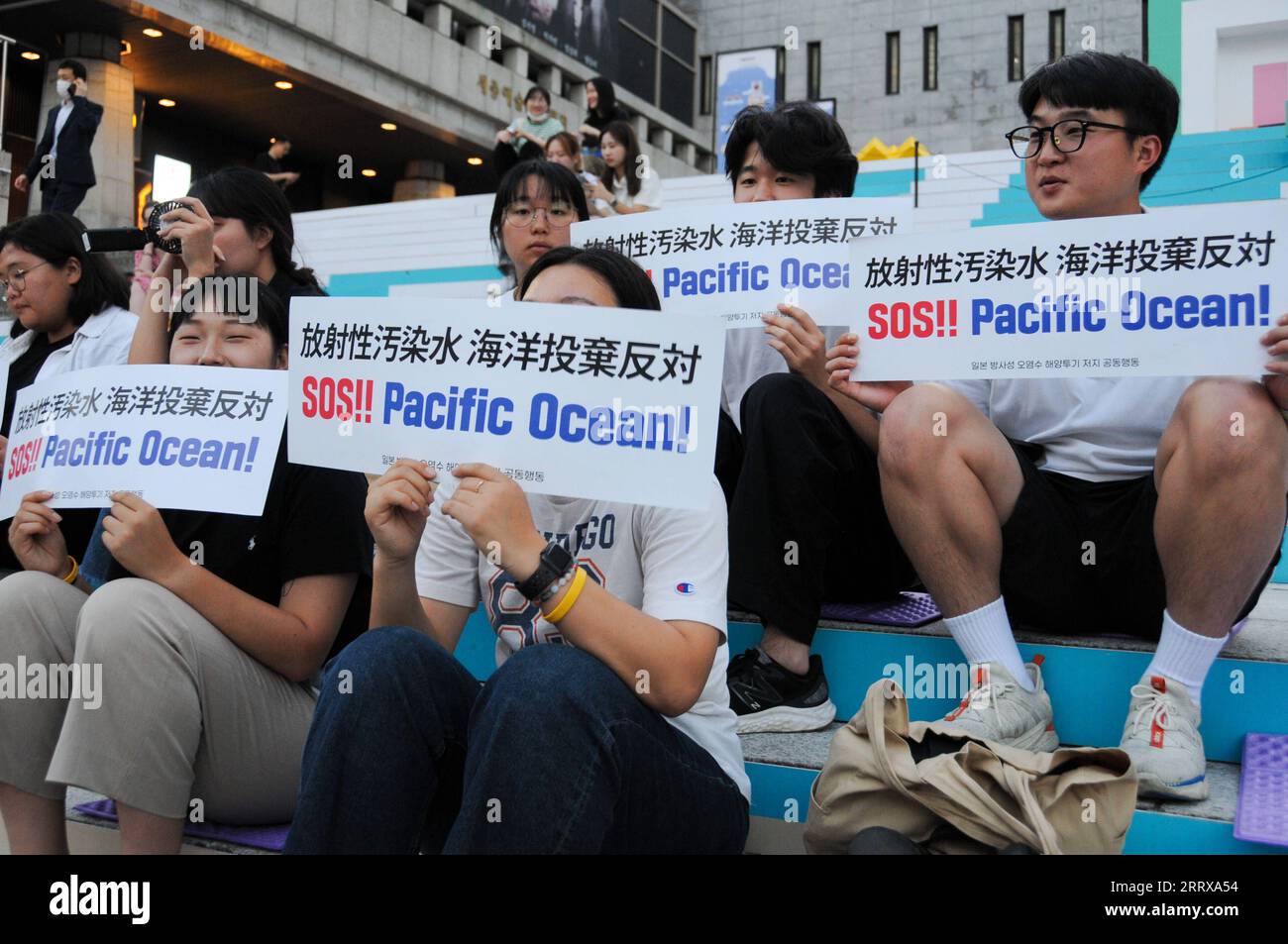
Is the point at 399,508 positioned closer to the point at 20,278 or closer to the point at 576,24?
the point at 20,278

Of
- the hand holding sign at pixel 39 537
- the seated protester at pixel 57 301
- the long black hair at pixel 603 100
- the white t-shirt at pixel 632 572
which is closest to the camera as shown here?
the white t-shirt at pixel 632 572

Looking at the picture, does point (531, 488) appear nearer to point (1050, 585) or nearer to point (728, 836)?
point (728, 836)

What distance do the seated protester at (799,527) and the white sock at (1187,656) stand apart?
2.11 ft

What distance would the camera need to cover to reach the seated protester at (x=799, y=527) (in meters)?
2.20

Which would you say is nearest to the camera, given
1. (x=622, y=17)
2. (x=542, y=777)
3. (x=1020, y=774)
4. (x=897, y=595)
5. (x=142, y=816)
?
(x=542, y=777)

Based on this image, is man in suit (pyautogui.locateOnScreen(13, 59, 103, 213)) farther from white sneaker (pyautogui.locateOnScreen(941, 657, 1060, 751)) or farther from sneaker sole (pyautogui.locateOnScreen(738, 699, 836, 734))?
white sneaker (pyautogui.locateOnScreen(941, 657, 1060, 751))

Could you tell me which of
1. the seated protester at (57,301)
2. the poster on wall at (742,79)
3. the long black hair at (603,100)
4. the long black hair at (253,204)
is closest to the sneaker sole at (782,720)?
the long black hair at (253,204)

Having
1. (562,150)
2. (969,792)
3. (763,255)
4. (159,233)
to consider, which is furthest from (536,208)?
(562,150)

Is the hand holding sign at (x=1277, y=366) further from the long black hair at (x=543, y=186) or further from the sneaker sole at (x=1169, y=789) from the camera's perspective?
the long black hair at (x=543, y=186)

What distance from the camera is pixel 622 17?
20.9m

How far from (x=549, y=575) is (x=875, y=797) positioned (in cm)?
56
